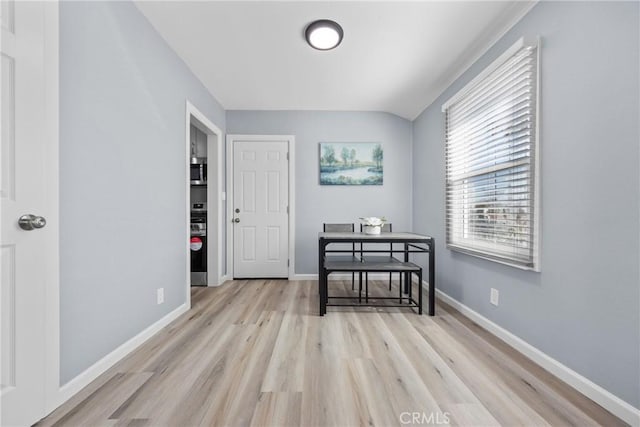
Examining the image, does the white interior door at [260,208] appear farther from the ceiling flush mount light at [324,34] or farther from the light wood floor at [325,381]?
the ceiling flush mount light at [324,34]

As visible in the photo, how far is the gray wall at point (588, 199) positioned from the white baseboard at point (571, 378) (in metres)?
0.03

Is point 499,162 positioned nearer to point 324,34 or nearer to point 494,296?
point 494,296

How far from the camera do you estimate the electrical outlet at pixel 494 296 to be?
2.06 metres

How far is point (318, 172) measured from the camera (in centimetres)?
391

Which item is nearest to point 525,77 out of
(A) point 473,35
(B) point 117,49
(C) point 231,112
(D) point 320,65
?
(A) point 473,35

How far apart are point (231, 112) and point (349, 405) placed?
377cm

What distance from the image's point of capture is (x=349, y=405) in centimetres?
129

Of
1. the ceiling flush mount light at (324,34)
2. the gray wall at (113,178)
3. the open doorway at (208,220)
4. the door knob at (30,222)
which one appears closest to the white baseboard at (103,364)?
the gray wall at (113,178)

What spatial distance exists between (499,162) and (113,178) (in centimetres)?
265

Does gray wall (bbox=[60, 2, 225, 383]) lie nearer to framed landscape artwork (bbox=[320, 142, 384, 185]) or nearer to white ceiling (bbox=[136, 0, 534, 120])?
white ceiling (bbox=[136, 0, 534, 120])

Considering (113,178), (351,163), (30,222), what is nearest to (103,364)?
(30,222)

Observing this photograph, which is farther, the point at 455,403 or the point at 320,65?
the point at 320,65

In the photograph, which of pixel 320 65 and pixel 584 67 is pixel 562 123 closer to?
pixel 584 67

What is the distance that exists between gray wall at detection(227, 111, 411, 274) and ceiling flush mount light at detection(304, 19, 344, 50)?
1655 millimetres
